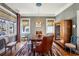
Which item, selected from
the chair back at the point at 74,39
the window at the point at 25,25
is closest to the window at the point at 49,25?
the window at the point at 25,25

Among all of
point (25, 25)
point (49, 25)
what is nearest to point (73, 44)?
point (49, 25)

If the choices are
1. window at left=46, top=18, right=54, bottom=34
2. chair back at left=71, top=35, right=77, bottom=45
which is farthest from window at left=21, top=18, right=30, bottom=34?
chair back at left=71, top=35, right=77, bottom=45

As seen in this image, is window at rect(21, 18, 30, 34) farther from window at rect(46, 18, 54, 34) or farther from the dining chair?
the dining chair

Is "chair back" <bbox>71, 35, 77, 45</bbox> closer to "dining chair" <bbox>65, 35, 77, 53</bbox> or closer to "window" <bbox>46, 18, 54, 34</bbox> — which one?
"dining chair" <bbox>65, 35, 77, 53</bbox>

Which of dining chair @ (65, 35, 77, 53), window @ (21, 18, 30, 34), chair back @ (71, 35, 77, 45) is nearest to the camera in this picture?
dining chair @ (65, 35, 77, 53)

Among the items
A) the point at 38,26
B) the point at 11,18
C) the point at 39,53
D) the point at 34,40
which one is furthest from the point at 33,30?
the point at 39,53

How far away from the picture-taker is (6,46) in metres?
3.77

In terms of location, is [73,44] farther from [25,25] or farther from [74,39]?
[25,25]

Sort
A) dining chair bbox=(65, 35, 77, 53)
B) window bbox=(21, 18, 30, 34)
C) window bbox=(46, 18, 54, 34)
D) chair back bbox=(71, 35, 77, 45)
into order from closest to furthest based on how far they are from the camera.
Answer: dining chair bbox=(65, 35, 77, 53) < chair back bbox=(71, 35, 77, 45) < window bbox=(21, 18, 30, 34) < window bbox=(46, 18, 54, 34)

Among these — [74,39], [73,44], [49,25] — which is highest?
[49,25]

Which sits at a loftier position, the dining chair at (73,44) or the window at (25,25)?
the window at (25,25)

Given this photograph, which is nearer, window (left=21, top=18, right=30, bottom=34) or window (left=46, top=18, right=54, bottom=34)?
window (left=21, top=18, right=30, bottom=34)

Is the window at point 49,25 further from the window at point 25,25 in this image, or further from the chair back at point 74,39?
Answer: the chair back at point 74,39

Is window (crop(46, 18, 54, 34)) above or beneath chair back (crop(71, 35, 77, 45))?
above
